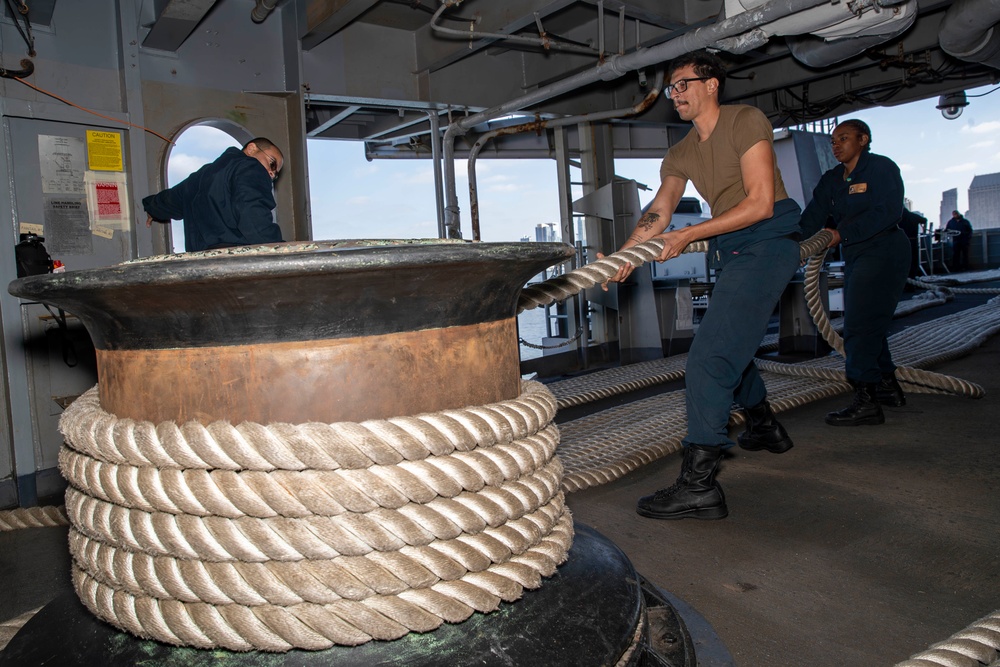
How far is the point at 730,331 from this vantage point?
2.11m

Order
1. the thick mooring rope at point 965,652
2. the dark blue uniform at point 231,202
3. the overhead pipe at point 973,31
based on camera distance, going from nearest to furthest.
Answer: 1. the thick mooring rope at point 965,652
2. the dark blue uniform at point 231,202
3. the overhead pipe at point 973,31

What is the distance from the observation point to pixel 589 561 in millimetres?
1175

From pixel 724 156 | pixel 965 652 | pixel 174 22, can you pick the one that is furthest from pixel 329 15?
pixel 965 652

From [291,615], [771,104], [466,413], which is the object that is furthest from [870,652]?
[771,104]

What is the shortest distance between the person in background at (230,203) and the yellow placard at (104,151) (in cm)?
59

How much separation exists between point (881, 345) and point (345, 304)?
10.7 ft

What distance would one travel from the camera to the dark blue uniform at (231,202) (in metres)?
3.04

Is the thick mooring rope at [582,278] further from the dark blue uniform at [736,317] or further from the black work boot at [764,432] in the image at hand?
the black work boot at [764,432]

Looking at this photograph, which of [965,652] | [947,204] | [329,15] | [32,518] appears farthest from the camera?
[947,204]

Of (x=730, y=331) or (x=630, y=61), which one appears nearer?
(x=730, y=331)

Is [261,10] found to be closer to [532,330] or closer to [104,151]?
[104,151]

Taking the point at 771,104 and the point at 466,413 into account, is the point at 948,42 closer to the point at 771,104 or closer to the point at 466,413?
the point at 771,104

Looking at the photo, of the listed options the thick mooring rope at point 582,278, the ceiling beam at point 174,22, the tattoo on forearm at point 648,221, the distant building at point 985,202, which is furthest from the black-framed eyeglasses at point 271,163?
the distant building at point 985,202

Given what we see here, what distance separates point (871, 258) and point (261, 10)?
3.65m
